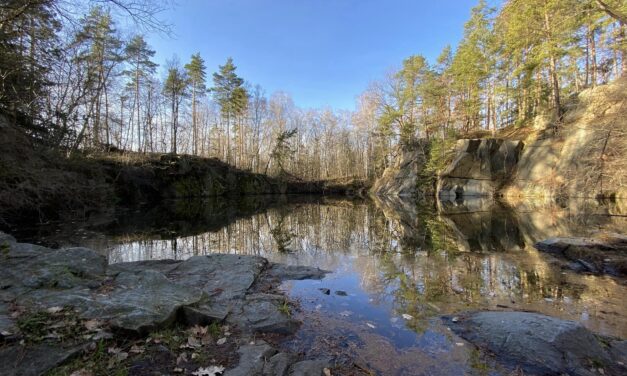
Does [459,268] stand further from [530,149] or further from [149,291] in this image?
[530,149]

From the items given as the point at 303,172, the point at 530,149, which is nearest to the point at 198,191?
the point at 303,172

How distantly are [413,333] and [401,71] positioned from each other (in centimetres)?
3768

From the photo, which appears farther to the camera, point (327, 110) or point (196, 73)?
point (327, 110)

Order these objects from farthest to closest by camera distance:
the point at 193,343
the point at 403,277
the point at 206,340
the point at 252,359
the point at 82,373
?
the point at 403,277 → the point at 206,340 → the point at 193,343 → the point at 252,359 → the point at 82,373

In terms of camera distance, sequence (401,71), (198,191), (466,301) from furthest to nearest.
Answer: (401,71) < (198,191) < (466,301)

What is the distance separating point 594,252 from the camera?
730cm

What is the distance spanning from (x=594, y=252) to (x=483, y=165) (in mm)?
25035

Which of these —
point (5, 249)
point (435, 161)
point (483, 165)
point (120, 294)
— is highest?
point (435, 161)

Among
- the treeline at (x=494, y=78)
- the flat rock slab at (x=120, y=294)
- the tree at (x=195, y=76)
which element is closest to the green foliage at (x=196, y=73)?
the tree at (x=195, y=76)

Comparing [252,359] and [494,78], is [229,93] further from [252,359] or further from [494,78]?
[252,359]

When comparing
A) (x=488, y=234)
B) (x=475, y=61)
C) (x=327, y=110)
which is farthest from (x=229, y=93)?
(x=488, y=234)

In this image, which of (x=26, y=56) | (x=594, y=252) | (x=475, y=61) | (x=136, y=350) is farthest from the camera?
(x=475, y=61)

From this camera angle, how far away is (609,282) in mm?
5859

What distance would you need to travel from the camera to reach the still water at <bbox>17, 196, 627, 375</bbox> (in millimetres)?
3557
